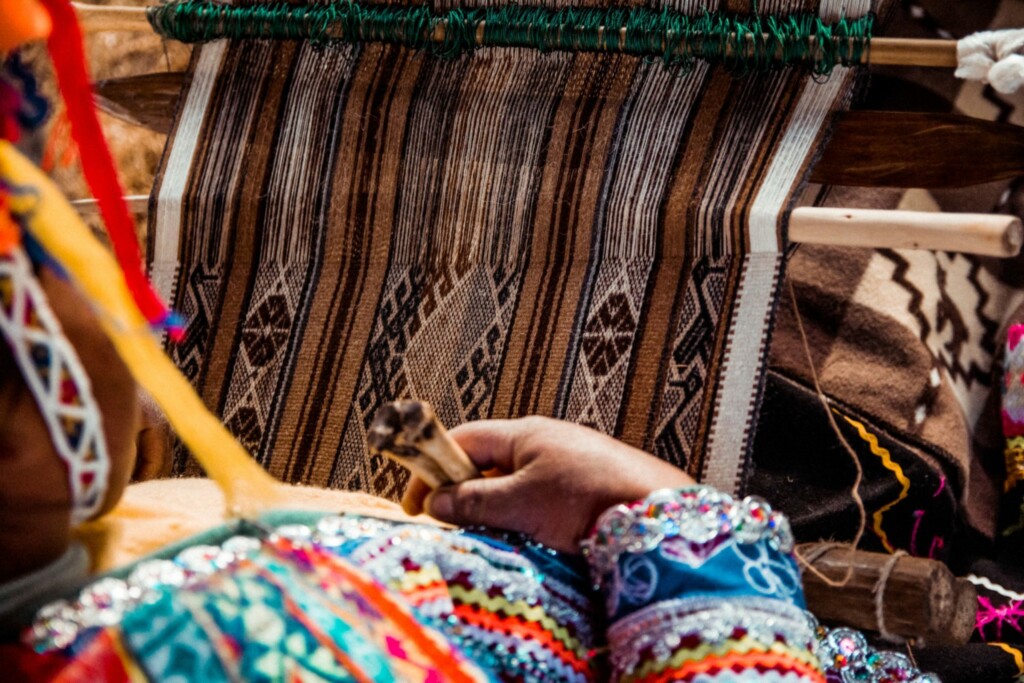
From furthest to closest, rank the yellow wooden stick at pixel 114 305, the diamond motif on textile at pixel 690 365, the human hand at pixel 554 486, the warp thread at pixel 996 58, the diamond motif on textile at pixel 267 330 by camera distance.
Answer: the diamond motif on textile at pixel 267 330 < the diamond motif on textile at pixel 690 365 < the warp thread at pixel 996 58 < the human hand at pixel 554 486 < the yellow wooden stick at pixel 114 305

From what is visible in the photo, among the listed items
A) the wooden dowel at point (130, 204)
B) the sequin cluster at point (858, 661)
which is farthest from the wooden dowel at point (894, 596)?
the wooden dowel at point (130, 204)

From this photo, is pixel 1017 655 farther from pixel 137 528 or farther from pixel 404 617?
pixel 137 528

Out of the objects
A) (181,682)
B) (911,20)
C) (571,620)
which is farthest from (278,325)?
(911,20)

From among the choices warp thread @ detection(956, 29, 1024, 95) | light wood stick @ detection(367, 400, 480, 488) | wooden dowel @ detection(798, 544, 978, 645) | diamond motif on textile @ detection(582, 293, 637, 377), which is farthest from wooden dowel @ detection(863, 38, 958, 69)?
light wood stick @ detection(367, 400, 480, 488)

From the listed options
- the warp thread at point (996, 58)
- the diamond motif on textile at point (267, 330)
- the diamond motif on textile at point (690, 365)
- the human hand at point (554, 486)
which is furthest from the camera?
the diamond motif on textile at point (267, 330)

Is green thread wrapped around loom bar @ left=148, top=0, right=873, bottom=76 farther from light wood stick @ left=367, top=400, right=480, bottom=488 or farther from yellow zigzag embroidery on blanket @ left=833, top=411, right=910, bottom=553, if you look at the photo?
light wood stick @ left=367, top=400, right=480, bottom=488

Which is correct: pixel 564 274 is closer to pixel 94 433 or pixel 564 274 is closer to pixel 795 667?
pixel 795 667

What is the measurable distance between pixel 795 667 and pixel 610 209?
66cm

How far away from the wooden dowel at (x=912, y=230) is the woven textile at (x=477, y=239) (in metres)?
0.05

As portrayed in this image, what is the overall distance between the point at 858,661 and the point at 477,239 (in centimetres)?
66

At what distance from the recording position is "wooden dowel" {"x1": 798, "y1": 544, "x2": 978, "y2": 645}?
0.89 meters

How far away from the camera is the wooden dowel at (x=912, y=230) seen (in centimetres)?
91

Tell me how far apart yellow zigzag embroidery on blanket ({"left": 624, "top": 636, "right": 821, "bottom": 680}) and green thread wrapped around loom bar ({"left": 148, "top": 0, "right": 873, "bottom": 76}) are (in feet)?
2.28

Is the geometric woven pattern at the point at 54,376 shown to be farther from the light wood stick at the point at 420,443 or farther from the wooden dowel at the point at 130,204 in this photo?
the wooden dowel at the point at 130,204
